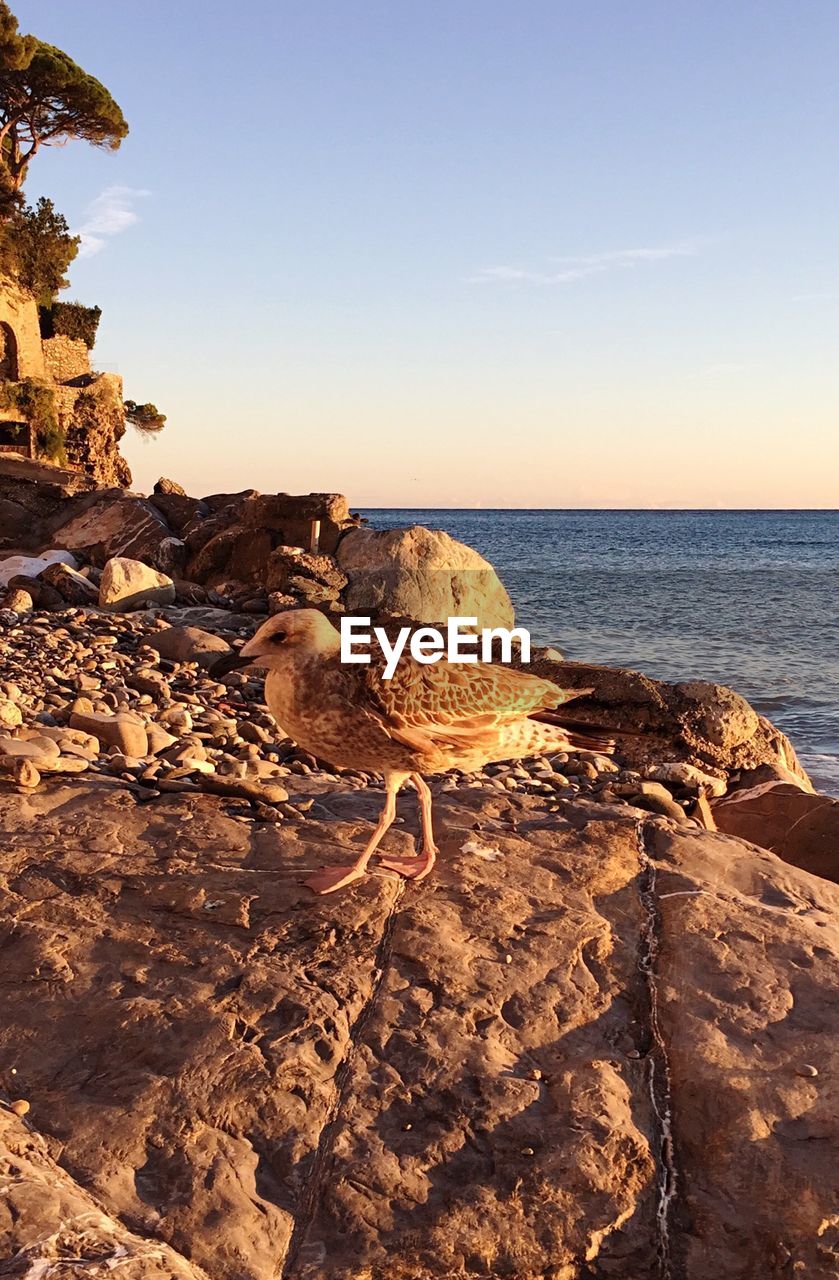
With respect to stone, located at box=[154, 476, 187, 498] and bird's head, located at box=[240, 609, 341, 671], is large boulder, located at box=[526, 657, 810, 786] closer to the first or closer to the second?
bird's head, located at box=[240, 609, 341, 671]

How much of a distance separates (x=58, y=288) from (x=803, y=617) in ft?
102

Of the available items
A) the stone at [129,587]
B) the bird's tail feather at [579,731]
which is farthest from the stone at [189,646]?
the bird's tail feather at [579,731]

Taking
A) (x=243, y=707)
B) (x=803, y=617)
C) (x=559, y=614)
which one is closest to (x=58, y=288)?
(x=559, y=614)

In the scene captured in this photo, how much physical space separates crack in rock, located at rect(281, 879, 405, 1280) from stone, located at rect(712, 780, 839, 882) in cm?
369

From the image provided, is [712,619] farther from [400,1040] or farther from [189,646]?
[400,1040]

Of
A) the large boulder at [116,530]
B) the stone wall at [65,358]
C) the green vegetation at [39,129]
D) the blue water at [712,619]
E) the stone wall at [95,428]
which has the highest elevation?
the green vegetation at [39,129]

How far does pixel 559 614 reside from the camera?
30609 millimetres

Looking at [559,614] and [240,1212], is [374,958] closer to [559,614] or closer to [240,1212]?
[240,1212]

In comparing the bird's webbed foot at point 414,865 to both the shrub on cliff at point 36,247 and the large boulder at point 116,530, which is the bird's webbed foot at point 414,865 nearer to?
the large boulder at point 116,530

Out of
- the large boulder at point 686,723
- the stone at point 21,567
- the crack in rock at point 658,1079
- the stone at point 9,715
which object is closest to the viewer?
the crack in rock at point 658,1079

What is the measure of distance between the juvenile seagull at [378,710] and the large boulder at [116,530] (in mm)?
14921

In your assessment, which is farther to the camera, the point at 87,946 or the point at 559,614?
the point at 559,614

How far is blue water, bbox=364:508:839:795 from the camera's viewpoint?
56.5 feet

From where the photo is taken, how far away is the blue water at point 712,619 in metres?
17.2
